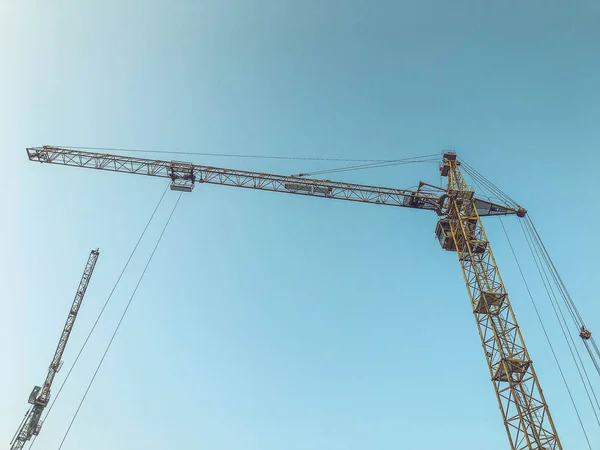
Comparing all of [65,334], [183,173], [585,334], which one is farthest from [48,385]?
[585,334]

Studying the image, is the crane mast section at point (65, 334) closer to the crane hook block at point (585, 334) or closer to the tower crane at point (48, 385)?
the tower crane at point (48, 385)

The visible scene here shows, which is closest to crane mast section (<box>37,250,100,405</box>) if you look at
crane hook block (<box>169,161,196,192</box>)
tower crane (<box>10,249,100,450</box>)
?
tower crane (<box>10,249,100,450</box>)

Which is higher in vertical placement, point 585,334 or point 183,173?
point 183,173

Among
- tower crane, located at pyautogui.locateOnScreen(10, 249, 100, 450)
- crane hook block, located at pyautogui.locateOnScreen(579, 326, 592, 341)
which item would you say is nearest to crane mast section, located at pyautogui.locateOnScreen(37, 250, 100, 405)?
tower crane, located at pyautogui.locateOnScreen(10, 249, 100, 450)

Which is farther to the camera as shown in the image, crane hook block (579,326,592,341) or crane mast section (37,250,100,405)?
crane mast section (37,250,100,405)

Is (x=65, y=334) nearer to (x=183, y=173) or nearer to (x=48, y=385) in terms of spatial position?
(x=48, y=385)

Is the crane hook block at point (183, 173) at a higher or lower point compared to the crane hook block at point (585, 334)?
higher

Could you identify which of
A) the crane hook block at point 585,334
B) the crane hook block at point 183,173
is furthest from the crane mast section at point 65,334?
the crane hook block at point 585,334

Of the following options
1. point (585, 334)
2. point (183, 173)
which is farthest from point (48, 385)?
point (585, 334)

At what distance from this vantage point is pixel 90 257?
56812 millimetres

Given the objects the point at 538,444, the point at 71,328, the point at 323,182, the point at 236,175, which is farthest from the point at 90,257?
the point at 538,444

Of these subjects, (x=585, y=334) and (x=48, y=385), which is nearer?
(x=585, y=334)

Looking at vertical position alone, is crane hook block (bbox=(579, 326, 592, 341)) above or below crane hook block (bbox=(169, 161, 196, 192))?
below

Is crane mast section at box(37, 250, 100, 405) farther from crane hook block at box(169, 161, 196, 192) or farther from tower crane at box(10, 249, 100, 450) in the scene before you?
crane hook block at box(169, 161, 196, 192)
